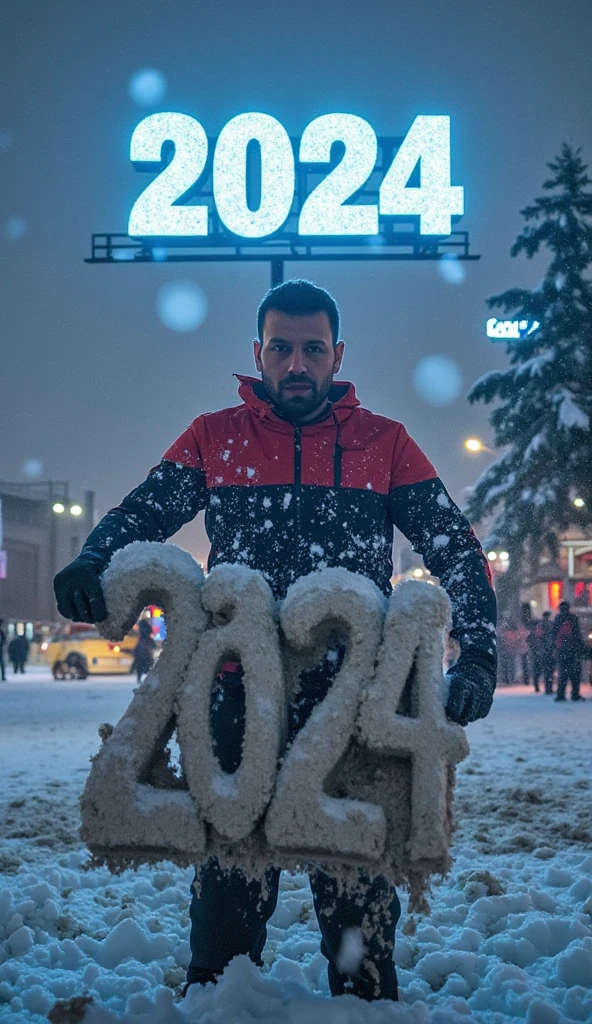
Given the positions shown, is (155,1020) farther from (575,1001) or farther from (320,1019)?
(575,1001)

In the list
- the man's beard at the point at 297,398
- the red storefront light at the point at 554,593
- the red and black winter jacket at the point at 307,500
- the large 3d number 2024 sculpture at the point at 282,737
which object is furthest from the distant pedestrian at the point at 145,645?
the large 3d number 2024 sculpture at the point at 282,737

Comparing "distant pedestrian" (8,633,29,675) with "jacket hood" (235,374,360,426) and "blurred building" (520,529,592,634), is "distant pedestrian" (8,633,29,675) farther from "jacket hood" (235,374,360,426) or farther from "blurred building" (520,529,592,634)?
"jacket hood" (235,374,360,426)

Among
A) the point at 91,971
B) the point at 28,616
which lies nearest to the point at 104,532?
the point at 91,971

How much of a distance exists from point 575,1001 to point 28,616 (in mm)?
58844

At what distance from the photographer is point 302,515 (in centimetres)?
272

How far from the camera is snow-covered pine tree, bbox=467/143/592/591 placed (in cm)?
1898

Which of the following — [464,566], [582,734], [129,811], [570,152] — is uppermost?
[570,152]

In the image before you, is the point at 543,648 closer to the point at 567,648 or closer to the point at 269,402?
the point at 567,648

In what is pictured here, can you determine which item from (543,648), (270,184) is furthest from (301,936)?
(270,184)

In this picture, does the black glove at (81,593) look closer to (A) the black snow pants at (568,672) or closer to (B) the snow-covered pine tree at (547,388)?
(A) the black snow pants at (568,672)

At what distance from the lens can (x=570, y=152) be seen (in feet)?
64.2

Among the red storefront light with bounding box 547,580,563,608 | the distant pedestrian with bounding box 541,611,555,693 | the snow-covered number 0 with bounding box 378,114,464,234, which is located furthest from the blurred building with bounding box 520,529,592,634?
the snow-covered number 0 with bounding box 378,114,464,234

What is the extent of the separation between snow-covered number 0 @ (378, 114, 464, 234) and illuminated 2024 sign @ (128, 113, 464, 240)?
0.8 inches

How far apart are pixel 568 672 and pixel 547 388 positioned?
6320 millimetres
